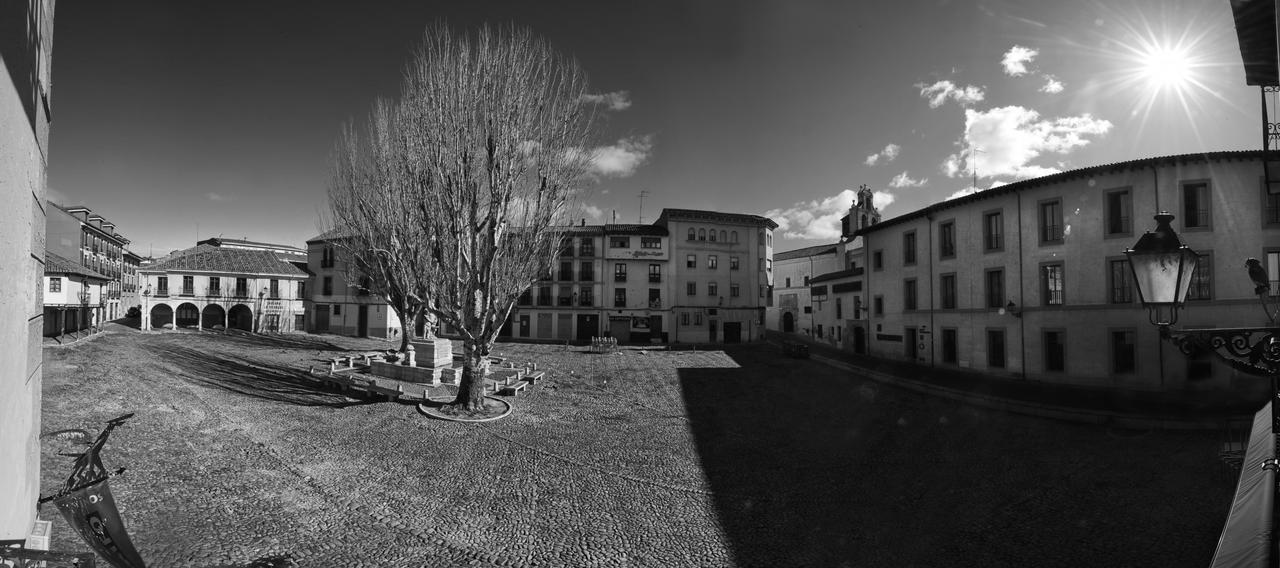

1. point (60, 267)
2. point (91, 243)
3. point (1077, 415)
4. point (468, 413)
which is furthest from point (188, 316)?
point (1077, 415)

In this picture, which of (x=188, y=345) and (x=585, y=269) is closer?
(x=188, y=345)

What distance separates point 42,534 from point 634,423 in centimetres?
993

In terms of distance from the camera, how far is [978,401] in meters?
15.2

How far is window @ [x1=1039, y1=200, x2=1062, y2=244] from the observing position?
1856cm

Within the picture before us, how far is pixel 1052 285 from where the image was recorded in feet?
61.5

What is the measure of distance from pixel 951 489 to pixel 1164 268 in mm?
5728

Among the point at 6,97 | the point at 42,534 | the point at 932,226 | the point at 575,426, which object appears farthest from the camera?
the point at 932,226

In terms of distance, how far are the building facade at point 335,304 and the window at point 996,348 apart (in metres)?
39.8

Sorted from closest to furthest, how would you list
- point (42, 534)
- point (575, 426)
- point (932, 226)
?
point (42, 534), point (575, 426), point (932, 226)

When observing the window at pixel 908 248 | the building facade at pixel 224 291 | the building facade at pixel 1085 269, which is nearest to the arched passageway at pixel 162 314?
the building facade at pixel 224 291

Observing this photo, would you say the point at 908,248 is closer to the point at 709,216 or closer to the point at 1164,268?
the point at 709,216

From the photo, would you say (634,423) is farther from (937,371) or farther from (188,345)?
(188,345)

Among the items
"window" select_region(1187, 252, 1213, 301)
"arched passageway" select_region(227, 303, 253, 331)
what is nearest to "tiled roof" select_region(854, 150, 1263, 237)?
"window" select_region(1187, 252, 1213, 301)

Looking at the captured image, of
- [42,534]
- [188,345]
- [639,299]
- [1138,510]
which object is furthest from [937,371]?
[188,345]
